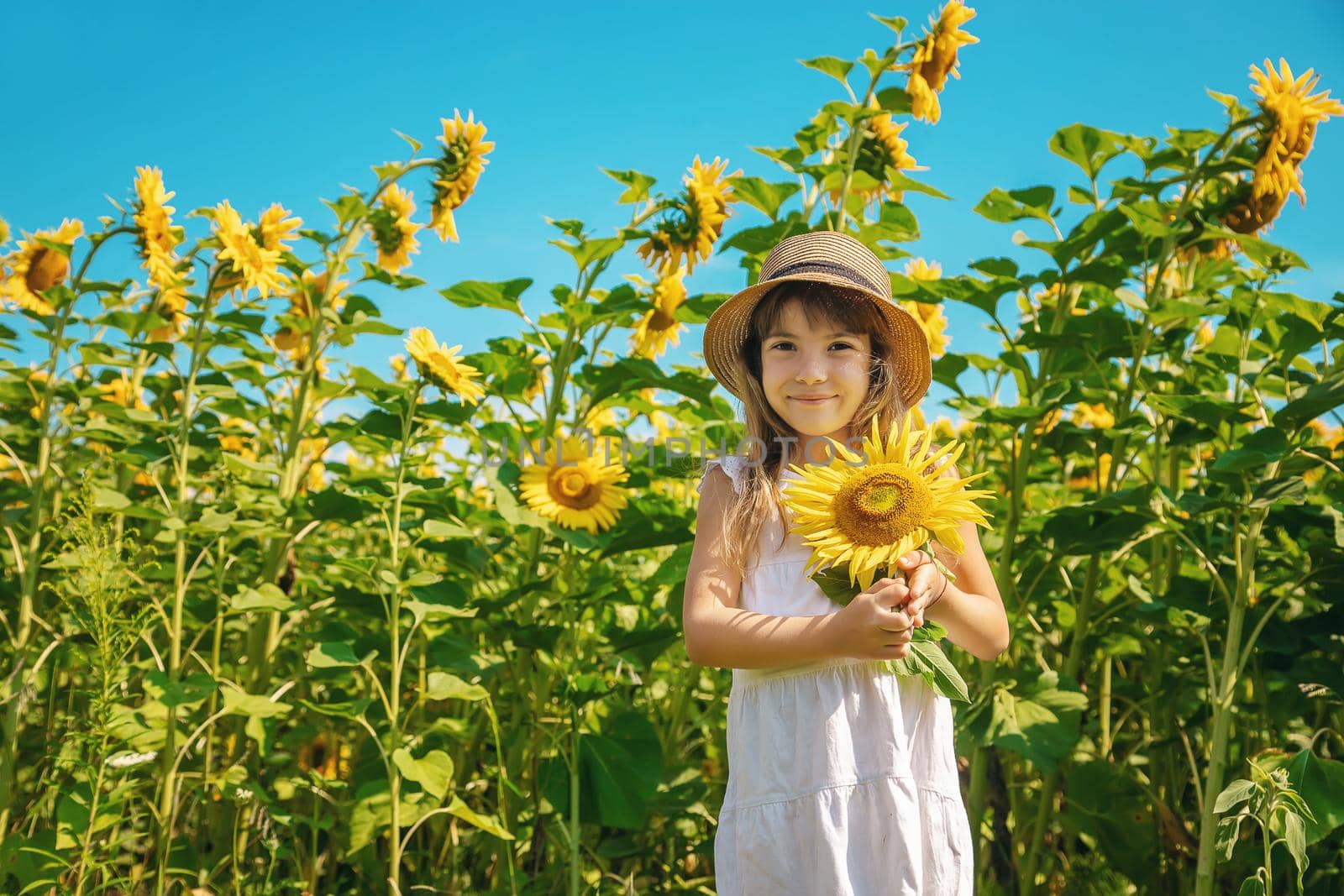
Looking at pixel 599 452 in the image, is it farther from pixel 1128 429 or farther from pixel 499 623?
pixel 1128 429

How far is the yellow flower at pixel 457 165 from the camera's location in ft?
8.68

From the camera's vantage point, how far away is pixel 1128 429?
2.15 metres

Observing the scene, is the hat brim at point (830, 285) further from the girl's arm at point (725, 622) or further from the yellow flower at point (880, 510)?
the yellow flower at point (880, 510)

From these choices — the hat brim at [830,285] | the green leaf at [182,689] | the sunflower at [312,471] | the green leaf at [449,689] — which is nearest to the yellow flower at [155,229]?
the sunflower at [312,471]

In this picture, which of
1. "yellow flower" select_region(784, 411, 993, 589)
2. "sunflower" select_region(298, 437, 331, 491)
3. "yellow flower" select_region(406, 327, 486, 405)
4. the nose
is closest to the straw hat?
the nose

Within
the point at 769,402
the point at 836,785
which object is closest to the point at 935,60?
the point at 769,402

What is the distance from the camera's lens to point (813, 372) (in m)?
1.44

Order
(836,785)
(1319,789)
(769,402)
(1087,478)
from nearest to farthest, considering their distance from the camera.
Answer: (836,785) < (769,402) < (1319,789) < (1087,478)

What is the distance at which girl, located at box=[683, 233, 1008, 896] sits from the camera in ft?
4.21

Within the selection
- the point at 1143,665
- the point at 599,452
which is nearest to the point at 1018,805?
the point at 1143,665

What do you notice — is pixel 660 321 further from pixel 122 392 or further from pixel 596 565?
pixel 122 392

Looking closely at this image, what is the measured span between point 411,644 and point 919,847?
4.36 ft

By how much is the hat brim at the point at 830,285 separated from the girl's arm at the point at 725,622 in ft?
0.65

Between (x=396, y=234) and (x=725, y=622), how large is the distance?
1.87m
